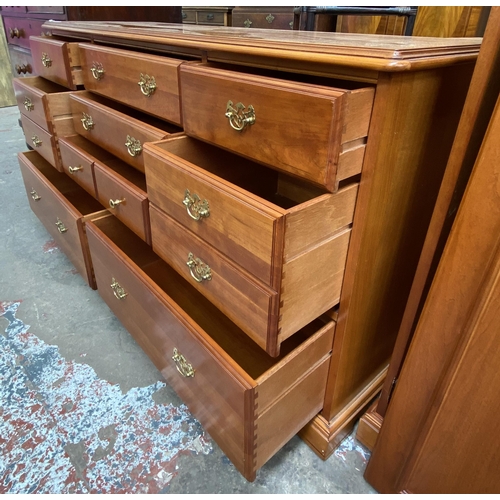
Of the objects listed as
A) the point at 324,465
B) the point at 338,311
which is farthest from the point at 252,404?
the point at 324,465

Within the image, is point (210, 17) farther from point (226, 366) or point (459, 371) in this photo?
point (459, 371)

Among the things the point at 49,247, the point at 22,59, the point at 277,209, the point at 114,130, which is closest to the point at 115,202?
the point at 114,130

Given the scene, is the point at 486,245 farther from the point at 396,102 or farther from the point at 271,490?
the point at 271,490

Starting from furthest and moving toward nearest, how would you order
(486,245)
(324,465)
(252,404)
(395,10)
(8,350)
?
1. (8,350)
2. (395,10)
3. (324,465)
4. (252,404)
5. (486,245)

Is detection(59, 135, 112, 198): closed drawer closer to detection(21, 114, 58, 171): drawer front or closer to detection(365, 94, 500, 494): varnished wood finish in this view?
detection(21, 114, 58, 171): drawer front

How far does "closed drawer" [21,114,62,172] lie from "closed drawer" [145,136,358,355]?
2.45 feet

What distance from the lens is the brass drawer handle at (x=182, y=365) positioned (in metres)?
0.83

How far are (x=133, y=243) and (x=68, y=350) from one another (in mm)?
347

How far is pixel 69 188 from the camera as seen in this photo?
5.02 ft

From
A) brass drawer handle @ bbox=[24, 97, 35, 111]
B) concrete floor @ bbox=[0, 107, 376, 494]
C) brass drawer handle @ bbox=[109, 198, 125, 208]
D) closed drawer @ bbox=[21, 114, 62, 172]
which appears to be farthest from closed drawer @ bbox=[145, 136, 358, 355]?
brass drawer handle @ bbox=[24, 97, 35, 111]

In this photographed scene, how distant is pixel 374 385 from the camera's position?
0.98m

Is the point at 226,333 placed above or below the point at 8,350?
above

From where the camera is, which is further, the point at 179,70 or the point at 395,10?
the point at 395,10

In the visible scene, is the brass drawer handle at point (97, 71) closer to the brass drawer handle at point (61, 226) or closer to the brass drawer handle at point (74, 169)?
the brass drawer handle at point (74, 169)
